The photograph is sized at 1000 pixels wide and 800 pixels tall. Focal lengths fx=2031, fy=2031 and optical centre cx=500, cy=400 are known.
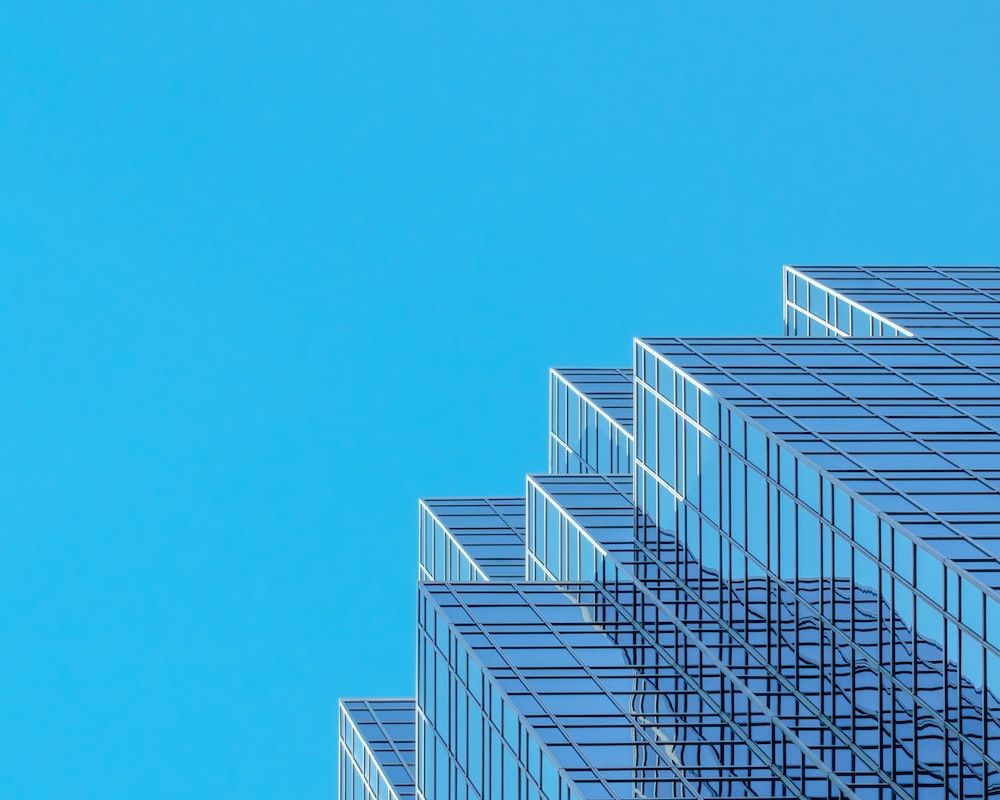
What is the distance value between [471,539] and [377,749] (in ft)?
35.4

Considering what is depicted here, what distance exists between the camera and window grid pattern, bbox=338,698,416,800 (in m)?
74.0

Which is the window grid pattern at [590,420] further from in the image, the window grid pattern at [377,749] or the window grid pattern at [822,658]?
the window grid pattern at [822,658]

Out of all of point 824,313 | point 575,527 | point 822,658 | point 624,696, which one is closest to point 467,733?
point 624,696

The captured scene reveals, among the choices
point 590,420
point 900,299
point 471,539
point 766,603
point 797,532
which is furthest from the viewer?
point 471,539

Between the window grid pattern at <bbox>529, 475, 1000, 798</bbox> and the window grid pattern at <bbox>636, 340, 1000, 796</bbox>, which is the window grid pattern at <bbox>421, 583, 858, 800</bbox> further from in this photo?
the window grid pattern at <bbox>636, 340, 1000, 796</bbox>

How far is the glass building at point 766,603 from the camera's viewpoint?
3872 cm

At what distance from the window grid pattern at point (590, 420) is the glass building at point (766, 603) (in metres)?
14.1

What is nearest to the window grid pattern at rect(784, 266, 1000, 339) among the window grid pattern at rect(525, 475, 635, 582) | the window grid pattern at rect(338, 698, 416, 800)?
the window grid pattern at rect(525, 475, 635, 582)

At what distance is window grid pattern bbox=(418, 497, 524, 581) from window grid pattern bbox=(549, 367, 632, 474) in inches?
146

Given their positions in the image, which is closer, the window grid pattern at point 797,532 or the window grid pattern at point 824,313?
the window grid pattern at point 797,532

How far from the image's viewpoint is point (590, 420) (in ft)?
279

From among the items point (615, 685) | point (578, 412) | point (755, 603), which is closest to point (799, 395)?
point (755, 603)

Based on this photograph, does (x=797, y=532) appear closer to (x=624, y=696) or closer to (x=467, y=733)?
(x=624, y=696)

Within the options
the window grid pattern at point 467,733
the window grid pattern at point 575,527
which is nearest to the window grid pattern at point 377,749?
the window grid pattern at point 575,527
